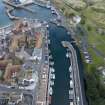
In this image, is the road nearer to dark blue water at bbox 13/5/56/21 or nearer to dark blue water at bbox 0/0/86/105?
dark blue water at bbox 0/0/86/105

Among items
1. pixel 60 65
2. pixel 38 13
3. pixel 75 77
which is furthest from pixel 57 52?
pixel 38 13

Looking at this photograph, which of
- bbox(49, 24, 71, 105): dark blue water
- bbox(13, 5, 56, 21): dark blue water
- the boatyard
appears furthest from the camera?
bbox(13, 5, 56, 21): dark blue water

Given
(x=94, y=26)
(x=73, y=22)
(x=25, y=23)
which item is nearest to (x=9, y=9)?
(x=25, y=23)

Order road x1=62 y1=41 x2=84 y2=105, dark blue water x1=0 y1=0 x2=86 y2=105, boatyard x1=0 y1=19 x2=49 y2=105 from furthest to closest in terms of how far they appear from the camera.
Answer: dark blue water x1=0 y1=0 x2=86 y2=105 → boatyard x1=0 y1=19 x2=49 y2=105 → road x1=62 y1=41 x2=84 y2=105

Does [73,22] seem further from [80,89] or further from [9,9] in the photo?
[80,89]

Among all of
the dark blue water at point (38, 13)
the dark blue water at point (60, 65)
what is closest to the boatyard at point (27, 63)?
the dark blue water at point (60, 65)

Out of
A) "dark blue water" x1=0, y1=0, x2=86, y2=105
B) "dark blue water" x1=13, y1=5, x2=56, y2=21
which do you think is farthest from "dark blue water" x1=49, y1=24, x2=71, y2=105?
"dark blue water" x1=13, y1=5, x2=56, y2=21

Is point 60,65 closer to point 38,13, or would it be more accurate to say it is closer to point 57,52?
point 57,52

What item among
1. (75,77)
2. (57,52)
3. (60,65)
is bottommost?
(75,77)
